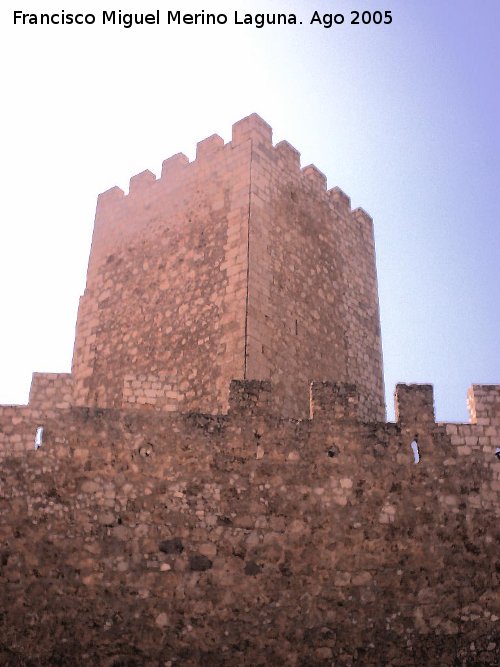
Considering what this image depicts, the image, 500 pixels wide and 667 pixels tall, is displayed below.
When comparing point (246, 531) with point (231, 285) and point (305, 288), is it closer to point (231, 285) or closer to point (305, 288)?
point (231, 285)

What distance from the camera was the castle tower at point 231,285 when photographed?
11078 mm

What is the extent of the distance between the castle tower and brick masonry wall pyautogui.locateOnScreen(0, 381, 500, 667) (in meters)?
2.64

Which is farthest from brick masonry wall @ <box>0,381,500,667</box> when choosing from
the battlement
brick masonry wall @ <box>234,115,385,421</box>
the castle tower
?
the battlement

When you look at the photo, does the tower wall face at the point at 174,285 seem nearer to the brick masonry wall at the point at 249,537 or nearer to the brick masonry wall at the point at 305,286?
the brick masonry wall at the point at 305,286

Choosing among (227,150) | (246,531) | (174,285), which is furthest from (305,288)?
(246,531)

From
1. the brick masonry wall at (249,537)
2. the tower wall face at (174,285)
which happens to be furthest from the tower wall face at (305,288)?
the brick masonry wall at (249,537)

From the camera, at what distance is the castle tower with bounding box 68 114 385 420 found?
1108 cm

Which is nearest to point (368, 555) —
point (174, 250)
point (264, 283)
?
point (264, 283)

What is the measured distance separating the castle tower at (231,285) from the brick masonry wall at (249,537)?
2643 millimetres

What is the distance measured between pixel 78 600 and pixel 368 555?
10.2 ft

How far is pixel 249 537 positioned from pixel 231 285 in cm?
495

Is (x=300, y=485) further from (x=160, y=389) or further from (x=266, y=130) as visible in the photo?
(x=266, y=130)

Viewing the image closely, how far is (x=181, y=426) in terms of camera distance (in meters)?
7.75

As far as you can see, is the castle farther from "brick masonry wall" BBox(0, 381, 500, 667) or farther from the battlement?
the battlement
